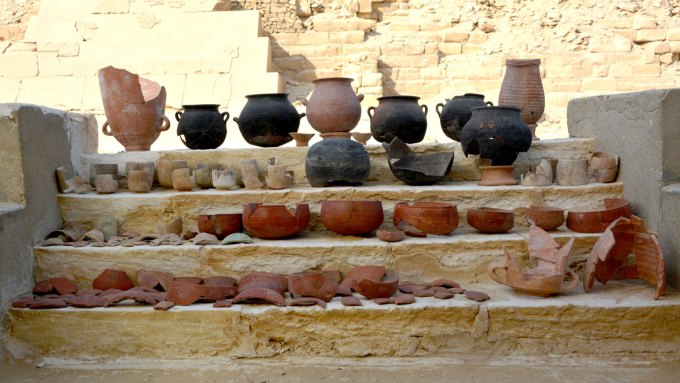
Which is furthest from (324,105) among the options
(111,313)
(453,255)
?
(111,313)

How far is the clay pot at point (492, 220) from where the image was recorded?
3918mm

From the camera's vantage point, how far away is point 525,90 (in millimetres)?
5473

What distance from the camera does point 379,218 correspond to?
3.97 m

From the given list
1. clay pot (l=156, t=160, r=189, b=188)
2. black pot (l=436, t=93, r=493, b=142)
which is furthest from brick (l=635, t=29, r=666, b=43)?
clay pot (l=156, t=160, r=189, b=188)

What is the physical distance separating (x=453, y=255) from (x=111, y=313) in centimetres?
184

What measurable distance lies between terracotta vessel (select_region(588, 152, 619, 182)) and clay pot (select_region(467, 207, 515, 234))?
2.71 feet

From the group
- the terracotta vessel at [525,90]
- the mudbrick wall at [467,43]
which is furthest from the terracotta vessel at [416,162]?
the mudbrick wall at [467,43]

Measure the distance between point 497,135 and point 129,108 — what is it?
286 centimetres

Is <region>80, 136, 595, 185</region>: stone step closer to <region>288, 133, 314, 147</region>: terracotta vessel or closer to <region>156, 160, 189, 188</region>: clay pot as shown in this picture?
<region>156, 160, 189, 188</region>: clay pot

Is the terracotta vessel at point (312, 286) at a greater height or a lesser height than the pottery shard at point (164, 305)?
greater

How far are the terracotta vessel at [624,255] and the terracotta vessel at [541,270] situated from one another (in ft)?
0.44

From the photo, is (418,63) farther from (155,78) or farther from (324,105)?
(324,105)

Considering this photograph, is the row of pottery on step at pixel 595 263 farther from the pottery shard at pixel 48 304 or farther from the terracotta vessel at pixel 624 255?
the pottery shard at pixel 48 304

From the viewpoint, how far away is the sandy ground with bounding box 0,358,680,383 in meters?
3.10
